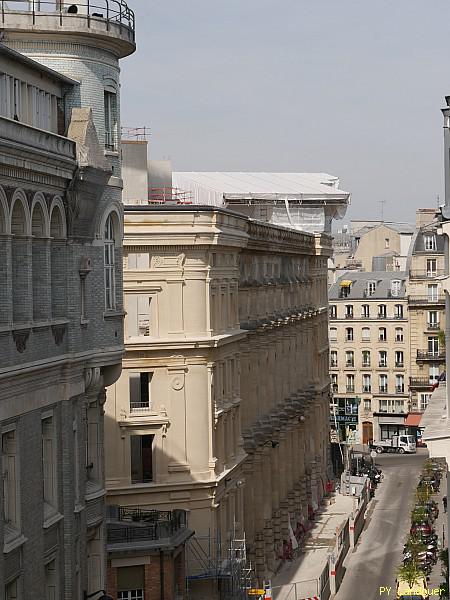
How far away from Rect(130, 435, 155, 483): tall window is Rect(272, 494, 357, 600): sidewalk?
1181 centimetres

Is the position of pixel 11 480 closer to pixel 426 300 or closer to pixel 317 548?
pixel 317 548

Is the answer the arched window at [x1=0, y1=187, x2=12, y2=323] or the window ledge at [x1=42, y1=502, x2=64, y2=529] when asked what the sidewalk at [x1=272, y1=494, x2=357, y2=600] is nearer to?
the window ledge at [x1=42, y1=502, x2=64, y2=529]

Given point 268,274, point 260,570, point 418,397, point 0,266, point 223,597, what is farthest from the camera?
point 418,397

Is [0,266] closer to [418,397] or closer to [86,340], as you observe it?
[86,340]

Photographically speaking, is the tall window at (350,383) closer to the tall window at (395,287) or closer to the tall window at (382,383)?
the tall window at (382,383)

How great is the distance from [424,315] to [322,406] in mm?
40682

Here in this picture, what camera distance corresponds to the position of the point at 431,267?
481 ft

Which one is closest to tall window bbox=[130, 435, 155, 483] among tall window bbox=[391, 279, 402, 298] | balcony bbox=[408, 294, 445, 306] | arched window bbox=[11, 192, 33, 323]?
arched window bbox=[11, 192, 33, 323]

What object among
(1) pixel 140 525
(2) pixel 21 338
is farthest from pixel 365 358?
(2) pixel 21 338

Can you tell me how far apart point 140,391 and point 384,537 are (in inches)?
1414

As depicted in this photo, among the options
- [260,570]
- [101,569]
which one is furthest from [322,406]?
[101,569]

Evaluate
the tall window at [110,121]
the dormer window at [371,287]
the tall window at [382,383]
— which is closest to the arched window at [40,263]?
the tall window at [110,121]

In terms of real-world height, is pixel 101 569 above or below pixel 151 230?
below

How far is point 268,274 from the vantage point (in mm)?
84500
